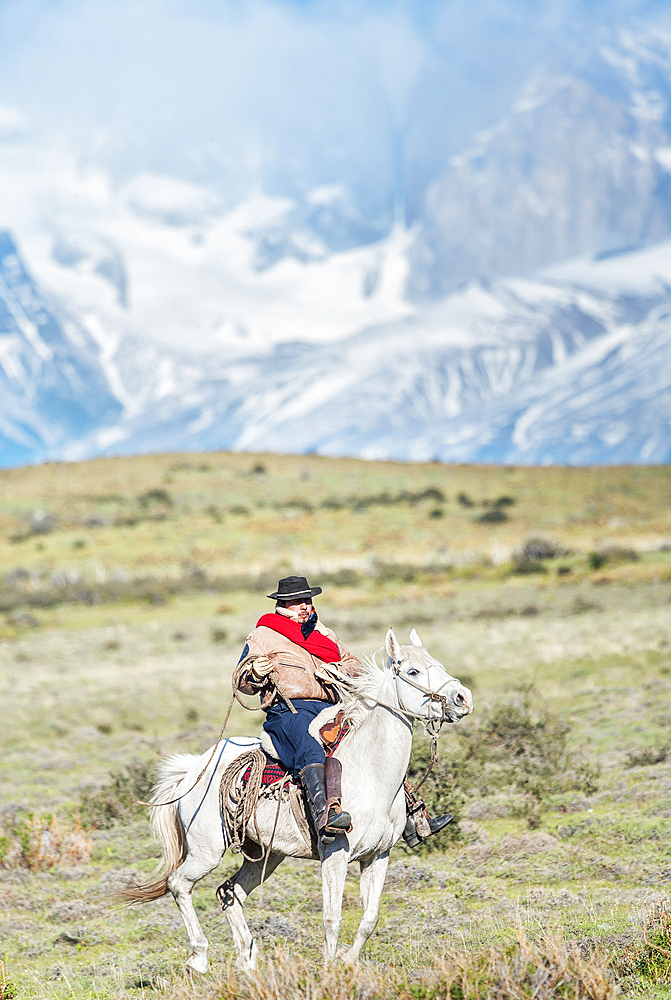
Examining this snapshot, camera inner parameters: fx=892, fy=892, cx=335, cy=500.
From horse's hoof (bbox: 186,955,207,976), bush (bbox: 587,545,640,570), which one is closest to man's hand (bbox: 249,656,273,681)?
horse's hoof (bbox: 186,955,207,976)

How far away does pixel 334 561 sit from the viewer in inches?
1865

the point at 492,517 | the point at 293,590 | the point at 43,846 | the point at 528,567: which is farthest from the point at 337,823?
the point at 492,517

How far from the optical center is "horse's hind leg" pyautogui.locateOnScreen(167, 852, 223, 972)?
6265 millimetres

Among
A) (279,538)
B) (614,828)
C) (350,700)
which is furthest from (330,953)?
(279,538)

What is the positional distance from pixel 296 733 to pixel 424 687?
986mm

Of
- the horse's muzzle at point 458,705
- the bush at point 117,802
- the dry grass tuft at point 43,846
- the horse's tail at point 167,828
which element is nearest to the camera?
the horse's muzzle at point 458,705

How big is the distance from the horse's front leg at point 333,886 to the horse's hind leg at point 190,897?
946 millimetres

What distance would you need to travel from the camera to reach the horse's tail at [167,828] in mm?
6547

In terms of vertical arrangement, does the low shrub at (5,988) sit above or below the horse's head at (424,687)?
below

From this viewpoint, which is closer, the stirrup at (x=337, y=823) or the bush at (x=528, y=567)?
the stirrup at (x=337, y=823)

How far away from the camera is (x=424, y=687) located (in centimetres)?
573

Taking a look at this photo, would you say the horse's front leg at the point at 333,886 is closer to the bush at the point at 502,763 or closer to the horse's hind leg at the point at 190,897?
the horse's hind leg at the point at 190,897

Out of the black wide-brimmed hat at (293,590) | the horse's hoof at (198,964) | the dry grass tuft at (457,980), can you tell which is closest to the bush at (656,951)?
the dry grass tuft at (457,980)

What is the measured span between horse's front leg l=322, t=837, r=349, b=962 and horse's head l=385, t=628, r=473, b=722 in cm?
99
